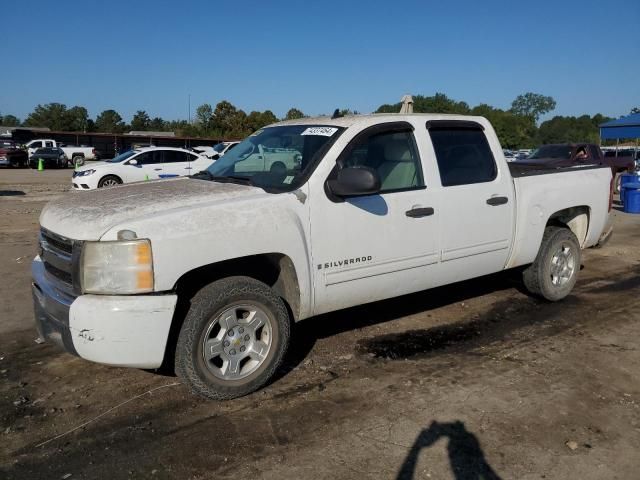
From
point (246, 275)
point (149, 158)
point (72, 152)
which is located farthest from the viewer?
point (72, 152)

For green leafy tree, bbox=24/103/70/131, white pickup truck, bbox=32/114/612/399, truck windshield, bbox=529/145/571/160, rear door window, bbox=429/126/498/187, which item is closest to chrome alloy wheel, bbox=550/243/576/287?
white pickup truck, bbox=32/114/612/399

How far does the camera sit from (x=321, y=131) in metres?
4.50

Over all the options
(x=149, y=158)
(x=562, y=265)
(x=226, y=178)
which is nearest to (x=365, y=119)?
(x=226, y=178)

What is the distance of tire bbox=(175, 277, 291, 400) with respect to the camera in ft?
11.9

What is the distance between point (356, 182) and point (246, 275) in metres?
1.03

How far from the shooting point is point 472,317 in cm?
570

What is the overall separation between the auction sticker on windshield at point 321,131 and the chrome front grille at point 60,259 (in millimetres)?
1973

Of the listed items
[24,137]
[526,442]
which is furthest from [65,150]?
[526,442]

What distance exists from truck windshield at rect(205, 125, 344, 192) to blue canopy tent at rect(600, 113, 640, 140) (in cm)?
2532

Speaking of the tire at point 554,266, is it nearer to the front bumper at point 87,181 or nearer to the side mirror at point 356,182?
the side mirror at point 356,182

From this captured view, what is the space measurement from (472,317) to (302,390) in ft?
7.78

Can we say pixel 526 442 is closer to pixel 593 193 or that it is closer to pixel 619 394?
pixel 619 394

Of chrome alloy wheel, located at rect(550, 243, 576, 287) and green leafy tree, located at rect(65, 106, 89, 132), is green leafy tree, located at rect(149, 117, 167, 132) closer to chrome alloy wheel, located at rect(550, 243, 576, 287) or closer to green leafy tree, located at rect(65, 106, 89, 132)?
green leafy tree, located at rect(65, 106, 89, 132)

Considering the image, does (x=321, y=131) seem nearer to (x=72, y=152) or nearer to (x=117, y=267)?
(x=117, y=267)
